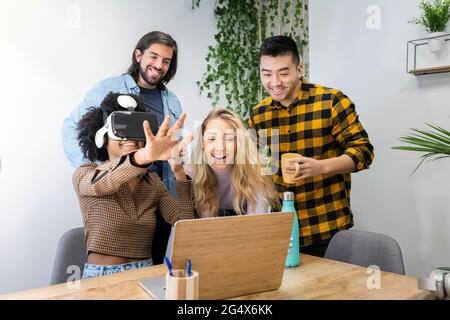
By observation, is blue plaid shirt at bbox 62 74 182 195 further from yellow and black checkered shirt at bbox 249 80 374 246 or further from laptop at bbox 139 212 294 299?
laptop at bbox 139 212 294 299

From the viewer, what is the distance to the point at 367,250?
55.5 inches

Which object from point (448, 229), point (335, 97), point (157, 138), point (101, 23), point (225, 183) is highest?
point (101, 23)

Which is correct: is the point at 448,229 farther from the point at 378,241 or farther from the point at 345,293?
the point at 345,293

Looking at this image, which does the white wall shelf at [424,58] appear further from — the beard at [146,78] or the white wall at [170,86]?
the beard at [146,78]

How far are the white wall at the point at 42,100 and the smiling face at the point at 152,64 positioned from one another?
78mm

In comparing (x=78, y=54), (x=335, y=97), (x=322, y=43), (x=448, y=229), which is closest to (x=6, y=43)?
(x=78, y=54)

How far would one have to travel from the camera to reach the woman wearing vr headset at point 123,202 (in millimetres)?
1191

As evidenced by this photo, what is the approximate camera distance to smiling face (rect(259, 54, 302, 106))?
169 cm

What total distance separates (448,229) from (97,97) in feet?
6.31

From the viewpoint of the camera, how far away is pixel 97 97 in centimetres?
189

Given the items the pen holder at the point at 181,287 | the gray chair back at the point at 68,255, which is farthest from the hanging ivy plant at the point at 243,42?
the pen holder at the point at 181,287

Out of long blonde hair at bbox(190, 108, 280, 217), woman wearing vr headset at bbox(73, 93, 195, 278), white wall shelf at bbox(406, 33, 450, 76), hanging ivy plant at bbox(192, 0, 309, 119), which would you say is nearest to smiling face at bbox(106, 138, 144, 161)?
woman wearing vr headset at bbox(73, 93, 195, 278)

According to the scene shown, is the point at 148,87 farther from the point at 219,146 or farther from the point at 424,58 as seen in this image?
the point at 424,58

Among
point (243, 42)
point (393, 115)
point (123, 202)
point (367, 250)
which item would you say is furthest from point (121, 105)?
point (393, 115)
